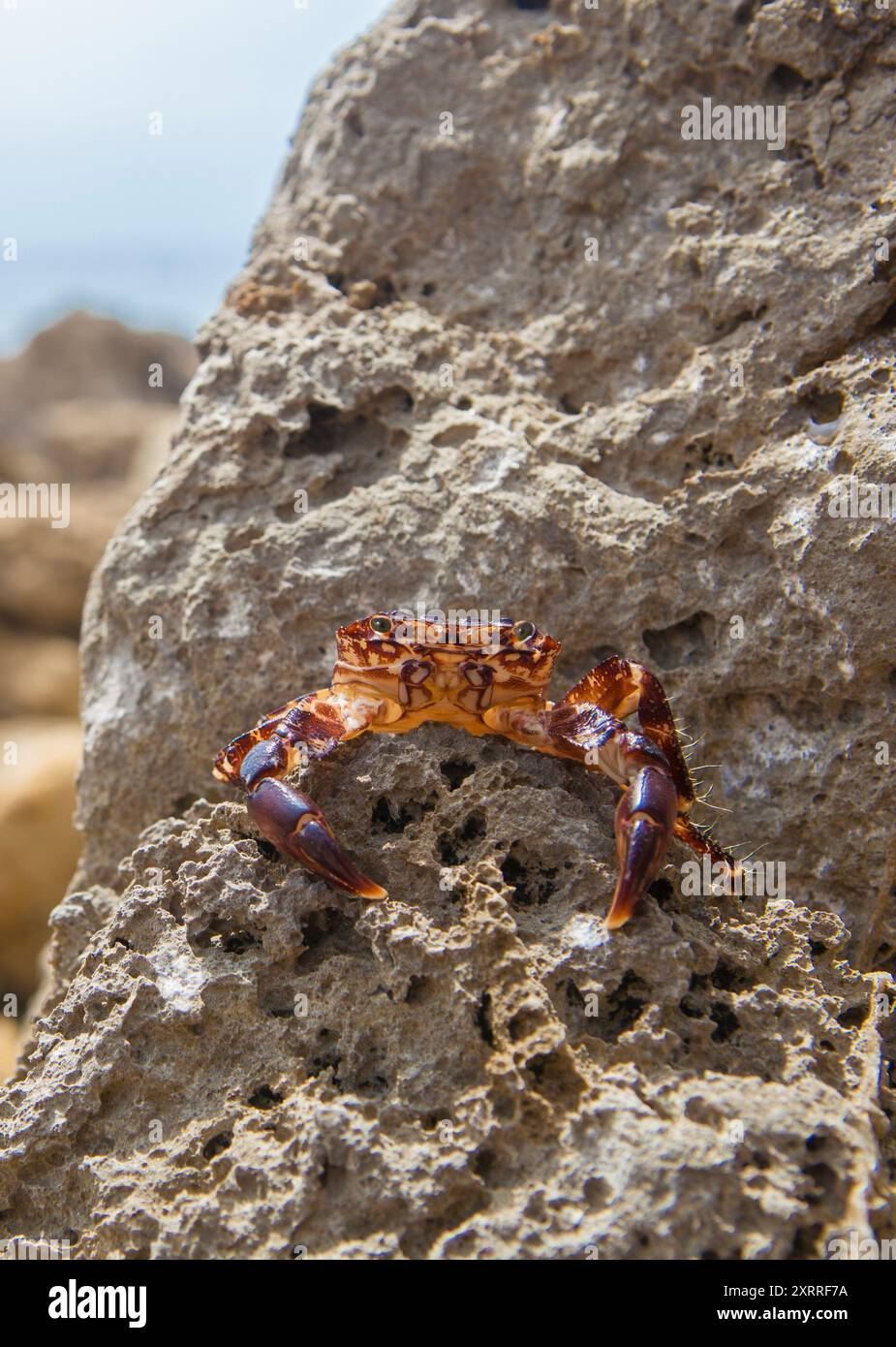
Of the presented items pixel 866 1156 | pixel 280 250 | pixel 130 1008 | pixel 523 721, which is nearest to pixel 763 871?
pixel 523 721

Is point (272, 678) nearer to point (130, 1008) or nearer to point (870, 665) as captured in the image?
point (130, 1008)
